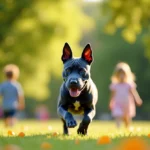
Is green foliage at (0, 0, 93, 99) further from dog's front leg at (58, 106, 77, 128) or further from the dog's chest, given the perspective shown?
dog's front leg at (58, 106, 77, 128)

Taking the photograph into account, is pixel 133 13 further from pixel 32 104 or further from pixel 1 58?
pixel 32 104

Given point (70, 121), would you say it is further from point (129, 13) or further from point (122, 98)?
point (129, 13)

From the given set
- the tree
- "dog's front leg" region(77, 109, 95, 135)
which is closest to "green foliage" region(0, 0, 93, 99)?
the tree

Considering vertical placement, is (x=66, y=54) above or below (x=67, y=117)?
above

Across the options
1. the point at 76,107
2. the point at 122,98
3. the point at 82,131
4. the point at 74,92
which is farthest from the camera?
the point at 122,98

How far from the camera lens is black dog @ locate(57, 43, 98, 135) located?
816 cm

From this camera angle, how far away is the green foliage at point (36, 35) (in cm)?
3117

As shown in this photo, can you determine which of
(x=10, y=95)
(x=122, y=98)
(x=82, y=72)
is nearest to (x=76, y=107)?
(x=82, y=72)

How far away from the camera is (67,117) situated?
319 inches

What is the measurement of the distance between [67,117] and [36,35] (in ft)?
81.4

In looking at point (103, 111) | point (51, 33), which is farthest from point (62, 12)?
point (103, 111)

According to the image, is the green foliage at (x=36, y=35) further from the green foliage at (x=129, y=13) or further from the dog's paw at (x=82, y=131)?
the dog's paw at (x=82, y=131)

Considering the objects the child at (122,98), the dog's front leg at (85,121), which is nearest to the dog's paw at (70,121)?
the dog's front leg at (85,121)

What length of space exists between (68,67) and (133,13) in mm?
9092
